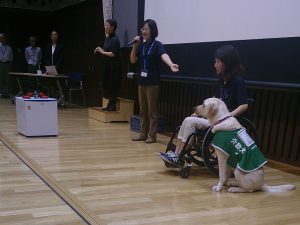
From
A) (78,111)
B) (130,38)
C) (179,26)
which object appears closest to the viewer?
(179,26)

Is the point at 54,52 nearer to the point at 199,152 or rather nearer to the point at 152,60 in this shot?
the point at 152,60

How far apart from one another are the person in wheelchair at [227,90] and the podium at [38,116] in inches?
77.7

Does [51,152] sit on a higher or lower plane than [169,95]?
lower

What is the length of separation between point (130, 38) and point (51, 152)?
9.66ft

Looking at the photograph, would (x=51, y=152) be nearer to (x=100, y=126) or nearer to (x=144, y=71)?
(x=144, y=71)

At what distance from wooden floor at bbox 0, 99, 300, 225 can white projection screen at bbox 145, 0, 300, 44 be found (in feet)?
4.42

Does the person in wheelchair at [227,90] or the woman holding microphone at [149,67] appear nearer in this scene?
the person in wheelchair at [227,90]

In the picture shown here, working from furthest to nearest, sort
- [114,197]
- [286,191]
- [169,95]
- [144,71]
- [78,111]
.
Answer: [78,111], [169,95], [144,71], [286,191], [114,197]

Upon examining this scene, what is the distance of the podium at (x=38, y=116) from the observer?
455 centimetres

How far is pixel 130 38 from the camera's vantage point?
6.30 metres

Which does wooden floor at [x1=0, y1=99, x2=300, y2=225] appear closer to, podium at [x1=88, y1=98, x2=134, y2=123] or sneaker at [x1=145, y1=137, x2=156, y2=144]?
sneaker at [x1=145, y1=137, x2=156, y2=144]

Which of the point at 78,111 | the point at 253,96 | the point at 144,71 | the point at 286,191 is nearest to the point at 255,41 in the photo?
the point at 253,96

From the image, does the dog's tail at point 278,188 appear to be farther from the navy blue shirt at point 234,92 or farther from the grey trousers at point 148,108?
the grey trousers at point 148,108

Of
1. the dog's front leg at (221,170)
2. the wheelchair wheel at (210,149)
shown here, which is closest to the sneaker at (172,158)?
the wheelchair wheel at (210,149)
